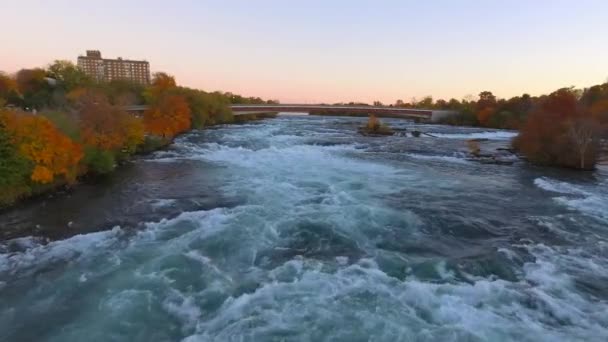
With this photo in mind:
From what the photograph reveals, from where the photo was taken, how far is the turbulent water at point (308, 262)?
1006 centimetres

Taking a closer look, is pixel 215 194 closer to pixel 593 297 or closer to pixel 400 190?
pixel 400 190

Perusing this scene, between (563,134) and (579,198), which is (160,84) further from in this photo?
(579,198)

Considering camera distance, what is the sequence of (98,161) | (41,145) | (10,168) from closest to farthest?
1. (10,168)
2. (41,145)
3. (98,161)

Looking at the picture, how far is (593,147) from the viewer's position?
31234 mm

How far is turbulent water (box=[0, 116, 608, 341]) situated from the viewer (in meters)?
10.1

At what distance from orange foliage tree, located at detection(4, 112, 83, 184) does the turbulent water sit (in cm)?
186

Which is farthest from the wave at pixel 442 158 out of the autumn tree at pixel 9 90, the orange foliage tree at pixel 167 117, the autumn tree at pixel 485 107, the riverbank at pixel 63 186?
the autumn tree at pixel 9 90

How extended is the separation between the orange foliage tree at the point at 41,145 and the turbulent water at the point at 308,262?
6.12 feet

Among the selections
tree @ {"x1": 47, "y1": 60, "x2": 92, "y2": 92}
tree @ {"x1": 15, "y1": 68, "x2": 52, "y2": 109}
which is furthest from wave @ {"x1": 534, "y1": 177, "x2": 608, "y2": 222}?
tree @ {"x1": 47, "y1": 60, "x2": 92, "y2": 92}

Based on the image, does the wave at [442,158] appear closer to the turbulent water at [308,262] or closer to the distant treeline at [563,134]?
the distant treeline at [563,134]

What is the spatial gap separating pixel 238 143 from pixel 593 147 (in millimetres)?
35185

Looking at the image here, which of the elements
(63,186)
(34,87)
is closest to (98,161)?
(63,186)

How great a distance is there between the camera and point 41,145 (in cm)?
2117

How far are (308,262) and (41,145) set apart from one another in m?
17.0
